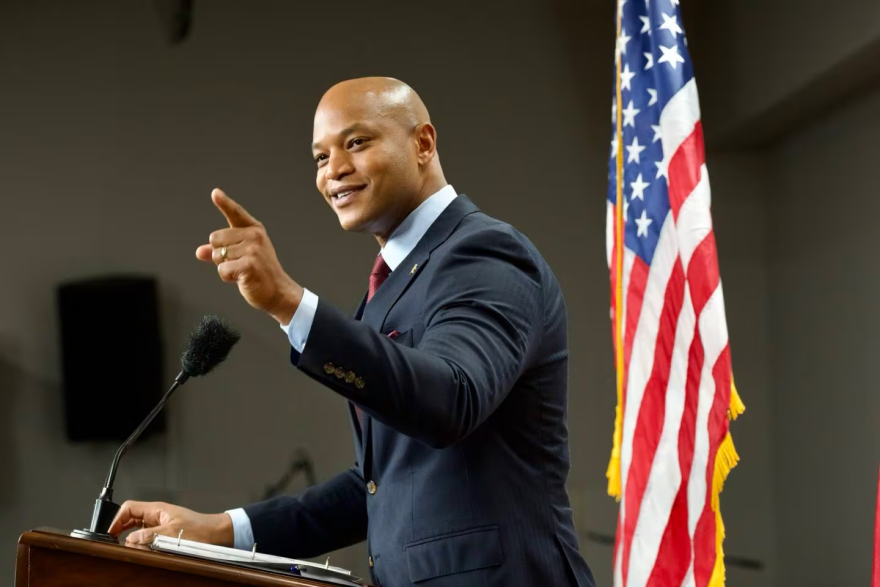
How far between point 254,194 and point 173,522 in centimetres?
251

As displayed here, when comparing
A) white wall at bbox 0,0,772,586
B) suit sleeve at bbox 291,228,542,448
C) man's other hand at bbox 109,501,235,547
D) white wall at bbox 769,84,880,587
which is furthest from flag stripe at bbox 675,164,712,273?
man's other hand at bbox 109,501,235,547

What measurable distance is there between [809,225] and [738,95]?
2.05 feet

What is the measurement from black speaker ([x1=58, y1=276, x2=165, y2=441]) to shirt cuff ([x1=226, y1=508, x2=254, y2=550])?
7.44 ft

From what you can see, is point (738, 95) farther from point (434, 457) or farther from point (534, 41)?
point (434, 457)

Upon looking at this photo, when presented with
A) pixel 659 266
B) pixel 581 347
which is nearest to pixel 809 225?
pixel 581 347

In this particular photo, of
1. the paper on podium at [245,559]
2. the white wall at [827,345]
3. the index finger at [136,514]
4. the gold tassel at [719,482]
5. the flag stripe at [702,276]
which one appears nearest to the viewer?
the paper on podium at [245,559]

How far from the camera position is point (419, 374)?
1.00m

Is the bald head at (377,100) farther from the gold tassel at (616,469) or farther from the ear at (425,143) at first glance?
the gold tassel at (616,469)

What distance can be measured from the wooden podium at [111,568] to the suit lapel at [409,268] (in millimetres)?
409

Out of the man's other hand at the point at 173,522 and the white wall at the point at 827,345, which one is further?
the white wall at the point at 827,345

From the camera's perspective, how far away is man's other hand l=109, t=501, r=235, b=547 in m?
1.42

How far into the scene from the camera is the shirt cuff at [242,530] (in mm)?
1495

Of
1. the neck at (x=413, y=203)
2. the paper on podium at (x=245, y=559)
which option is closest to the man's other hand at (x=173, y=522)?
the paper on podium at (x=245, y=559)

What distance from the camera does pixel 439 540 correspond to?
1193 millimetres
